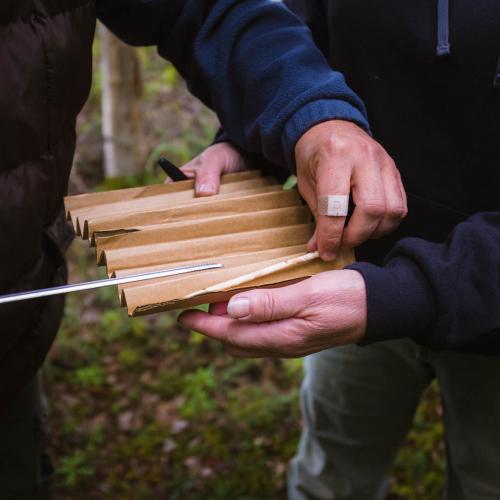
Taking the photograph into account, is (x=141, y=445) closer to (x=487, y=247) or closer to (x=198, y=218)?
(x=198, y=218)

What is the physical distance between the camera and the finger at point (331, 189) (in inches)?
51.1

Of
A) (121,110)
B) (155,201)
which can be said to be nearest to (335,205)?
(155,201)

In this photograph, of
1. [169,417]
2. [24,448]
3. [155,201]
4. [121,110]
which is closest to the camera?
[155,201]

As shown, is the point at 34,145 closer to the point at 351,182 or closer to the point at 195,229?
the point at 195,229

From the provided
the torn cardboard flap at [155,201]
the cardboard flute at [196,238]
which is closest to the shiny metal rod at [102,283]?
Result: the cardboard flute at [196,238]

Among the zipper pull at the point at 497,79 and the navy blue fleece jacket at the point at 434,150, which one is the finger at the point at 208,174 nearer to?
the navy blue fleece jacket at the point at 434,150

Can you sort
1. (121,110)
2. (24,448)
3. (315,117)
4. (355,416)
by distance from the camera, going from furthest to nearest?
1. (121,110)
2. (355,416)
3. (24,448)
4. (315,117)

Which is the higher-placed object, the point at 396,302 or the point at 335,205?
the point at 335,205

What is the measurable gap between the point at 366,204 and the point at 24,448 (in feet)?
3.69

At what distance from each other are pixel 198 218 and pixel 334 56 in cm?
60

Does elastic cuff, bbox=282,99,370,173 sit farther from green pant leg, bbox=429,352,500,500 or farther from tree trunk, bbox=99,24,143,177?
tree trunk, bbox=99,24,143,177

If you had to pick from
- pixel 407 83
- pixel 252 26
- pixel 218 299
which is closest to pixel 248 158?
pixel 252 26

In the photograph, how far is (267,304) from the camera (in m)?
1.20

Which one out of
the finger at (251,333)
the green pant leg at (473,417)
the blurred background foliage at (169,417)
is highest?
the finger at (251,333)
